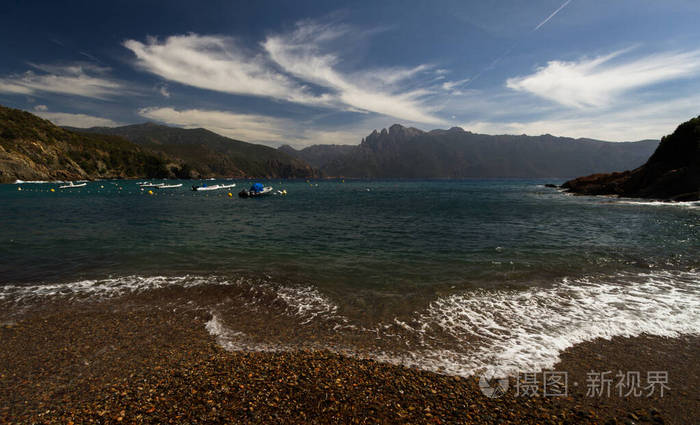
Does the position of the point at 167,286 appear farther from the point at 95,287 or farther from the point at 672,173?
the point at 672,173

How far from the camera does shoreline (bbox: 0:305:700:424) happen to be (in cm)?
587

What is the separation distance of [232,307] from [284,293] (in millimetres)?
2366

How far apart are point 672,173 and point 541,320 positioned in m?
77.0

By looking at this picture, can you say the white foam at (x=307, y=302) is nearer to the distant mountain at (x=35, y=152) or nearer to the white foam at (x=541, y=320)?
the white foam at (x=541, y=320)

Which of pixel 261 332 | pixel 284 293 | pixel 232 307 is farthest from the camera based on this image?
pixel 284 293

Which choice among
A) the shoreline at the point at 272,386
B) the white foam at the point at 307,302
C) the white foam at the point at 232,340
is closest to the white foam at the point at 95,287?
the shoreline at the point at 272,386

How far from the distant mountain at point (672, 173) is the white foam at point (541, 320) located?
6293cm

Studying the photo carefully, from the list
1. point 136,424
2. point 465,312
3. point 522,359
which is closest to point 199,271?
point 136,424

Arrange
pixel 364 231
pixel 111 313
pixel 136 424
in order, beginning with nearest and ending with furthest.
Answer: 1. pixel 136 424
2. pixel 111 313
3. pixel 364 231

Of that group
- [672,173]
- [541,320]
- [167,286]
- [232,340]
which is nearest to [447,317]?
[541,320]

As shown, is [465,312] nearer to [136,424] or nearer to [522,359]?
[522,359]

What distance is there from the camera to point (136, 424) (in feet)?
18.2

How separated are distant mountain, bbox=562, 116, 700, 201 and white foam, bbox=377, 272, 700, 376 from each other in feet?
206

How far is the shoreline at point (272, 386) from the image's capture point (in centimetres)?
587
